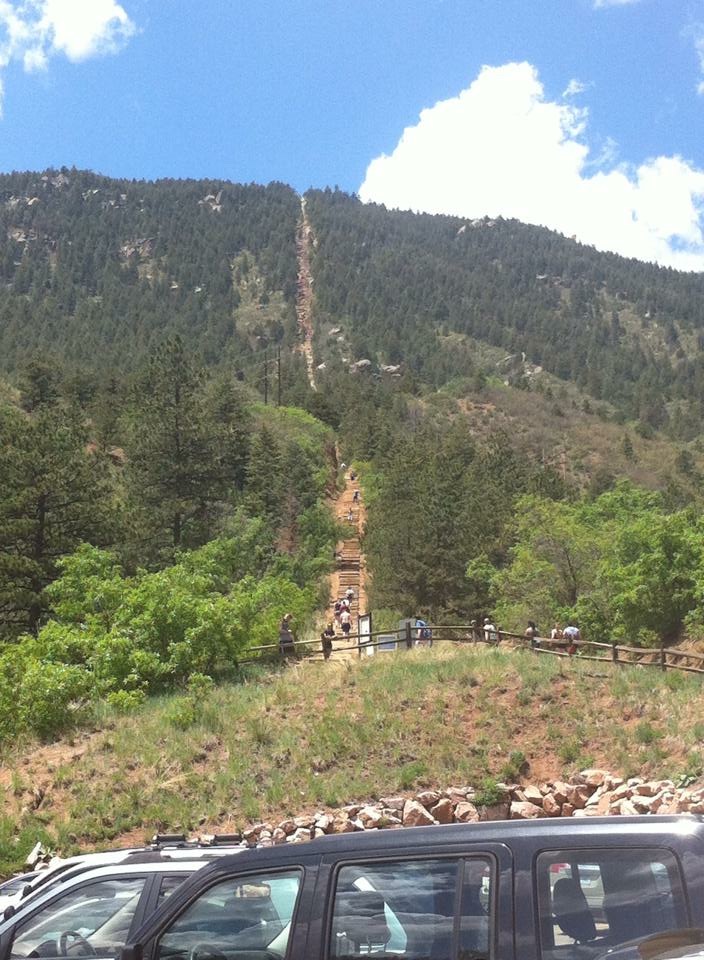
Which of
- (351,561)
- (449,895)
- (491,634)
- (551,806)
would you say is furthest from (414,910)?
(351,561)

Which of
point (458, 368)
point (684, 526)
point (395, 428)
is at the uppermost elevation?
→ point (458, 368)

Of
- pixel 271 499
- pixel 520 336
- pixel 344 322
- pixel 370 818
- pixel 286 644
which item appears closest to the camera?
pixel 370 818

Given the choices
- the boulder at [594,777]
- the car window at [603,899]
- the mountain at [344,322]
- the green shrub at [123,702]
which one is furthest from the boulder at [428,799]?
the mountain at [344,322]

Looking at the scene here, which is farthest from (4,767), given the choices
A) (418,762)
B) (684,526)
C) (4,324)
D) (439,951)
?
(4,324)

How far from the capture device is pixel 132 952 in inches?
159

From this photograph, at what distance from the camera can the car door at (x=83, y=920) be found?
6.20 m

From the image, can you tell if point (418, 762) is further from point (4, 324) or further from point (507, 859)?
point (4, 324)

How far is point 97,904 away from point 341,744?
13582mm

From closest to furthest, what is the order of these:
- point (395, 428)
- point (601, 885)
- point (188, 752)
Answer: point (601, 885) < point (188, 752) < point (395, 428)

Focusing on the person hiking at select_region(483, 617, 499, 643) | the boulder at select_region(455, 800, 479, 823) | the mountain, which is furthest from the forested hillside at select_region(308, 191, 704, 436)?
the boulder at select_region(455, 800, 479, 823)

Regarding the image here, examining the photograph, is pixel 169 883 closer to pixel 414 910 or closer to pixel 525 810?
pixel 414 910

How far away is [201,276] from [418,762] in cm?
17514

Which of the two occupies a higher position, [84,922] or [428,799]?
[84,922]

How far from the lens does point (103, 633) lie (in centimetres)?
2516
